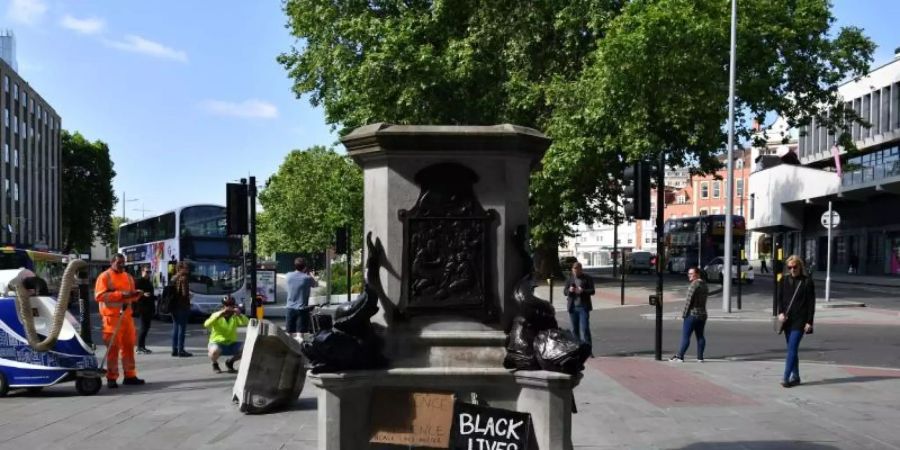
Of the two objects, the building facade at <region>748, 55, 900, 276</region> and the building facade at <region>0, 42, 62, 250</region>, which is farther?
the building facade at <region>0, 42, 62, 250</region>

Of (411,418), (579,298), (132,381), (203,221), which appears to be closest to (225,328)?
(132,381)

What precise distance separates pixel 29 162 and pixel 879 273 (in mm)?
66051

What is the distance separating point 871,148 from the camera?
53.0 m

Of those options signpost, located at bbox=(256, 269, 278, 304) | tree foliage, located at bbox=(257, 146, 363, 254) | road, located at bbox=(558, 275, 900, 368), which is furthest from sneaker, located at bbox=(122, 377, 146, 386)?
tree foliage, located at bbox=(257, 146, 363, 254)

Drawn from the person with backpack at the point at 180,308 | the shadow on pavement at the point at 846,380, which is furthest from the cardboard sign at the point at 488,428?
the person with backpack at the point at 180,308

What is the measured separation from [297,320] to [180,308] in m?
2.01

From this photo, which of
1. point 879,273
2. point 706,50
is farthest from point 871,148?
point 706,50

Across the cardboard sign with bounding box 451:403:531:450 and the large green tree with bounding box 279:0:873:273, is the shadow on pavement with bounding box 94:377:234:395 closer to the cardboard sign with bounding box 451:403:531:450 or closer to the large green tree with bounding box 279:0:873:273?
the cardboard sign with bounding box 451:403:531:450

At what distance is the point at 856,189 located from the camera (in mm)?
49312

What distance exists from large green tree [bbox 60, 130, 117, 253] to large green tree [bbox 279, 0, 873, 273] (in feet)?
184

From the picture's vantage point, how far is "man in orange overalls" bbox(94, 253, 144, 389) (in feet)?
33.7

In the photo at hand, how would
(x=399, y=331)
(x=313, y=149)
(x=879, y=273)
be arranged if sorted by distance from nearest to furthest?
1. (x=399, y=331)
2. (x=879, y=273)
3. (x=313, y=149)

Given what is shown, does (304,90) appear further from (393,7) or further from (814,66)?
(814,66)

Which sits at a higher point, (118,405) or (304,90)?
(304,90)
